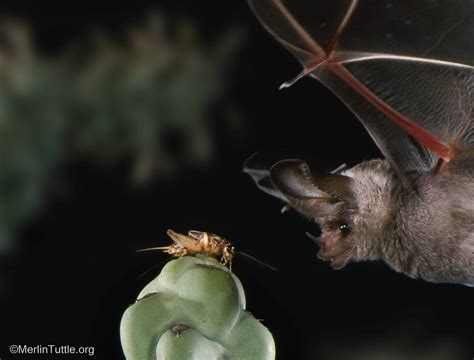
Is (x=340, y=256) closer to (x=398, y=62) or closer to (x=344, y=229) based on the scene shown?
(x=344, y=229)

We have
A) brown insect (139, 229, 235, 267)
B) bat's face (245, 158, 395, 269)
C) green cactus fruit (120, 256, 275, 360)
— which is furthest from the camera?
bat's face (245, 158, 395, 269)

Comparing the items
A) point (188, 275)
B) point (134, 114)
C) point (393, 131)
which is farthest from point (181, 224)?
point (188, 275)

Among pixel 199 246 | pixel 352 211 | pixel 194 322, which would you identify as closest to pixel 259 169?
pixel 352 211

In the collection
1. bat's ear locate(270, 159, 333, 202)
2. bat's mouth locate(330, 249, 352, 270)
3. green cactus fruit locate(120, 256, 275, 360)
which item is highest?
bat's ear locate(270, 159, 333, 202)

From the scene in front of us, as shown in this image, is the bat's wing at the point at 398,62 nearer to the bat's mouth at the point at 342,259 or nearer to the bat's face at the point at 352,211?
the bat's face at the point at 352,211

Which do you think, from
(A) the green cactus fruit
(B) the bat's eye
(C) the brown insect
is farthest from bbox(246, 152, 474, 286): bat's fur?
(A) the green cactus fruit

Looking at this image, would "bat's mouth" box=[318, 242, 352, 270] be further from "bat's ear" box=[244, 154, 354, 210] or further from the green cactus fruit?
the green cactus fruit

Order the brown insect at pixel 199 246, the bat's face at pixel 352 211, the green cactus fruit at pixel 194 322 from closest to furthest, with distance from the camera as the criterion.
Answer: the green cactus fruit at pixel 194 322 < the brown insect at pixel 199 246 < the bat's face at pixel 352 211

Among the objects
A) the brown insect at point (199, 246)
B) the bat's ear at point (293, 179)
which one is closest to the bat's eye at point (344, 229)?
the bat's ear at point (293, 179)
